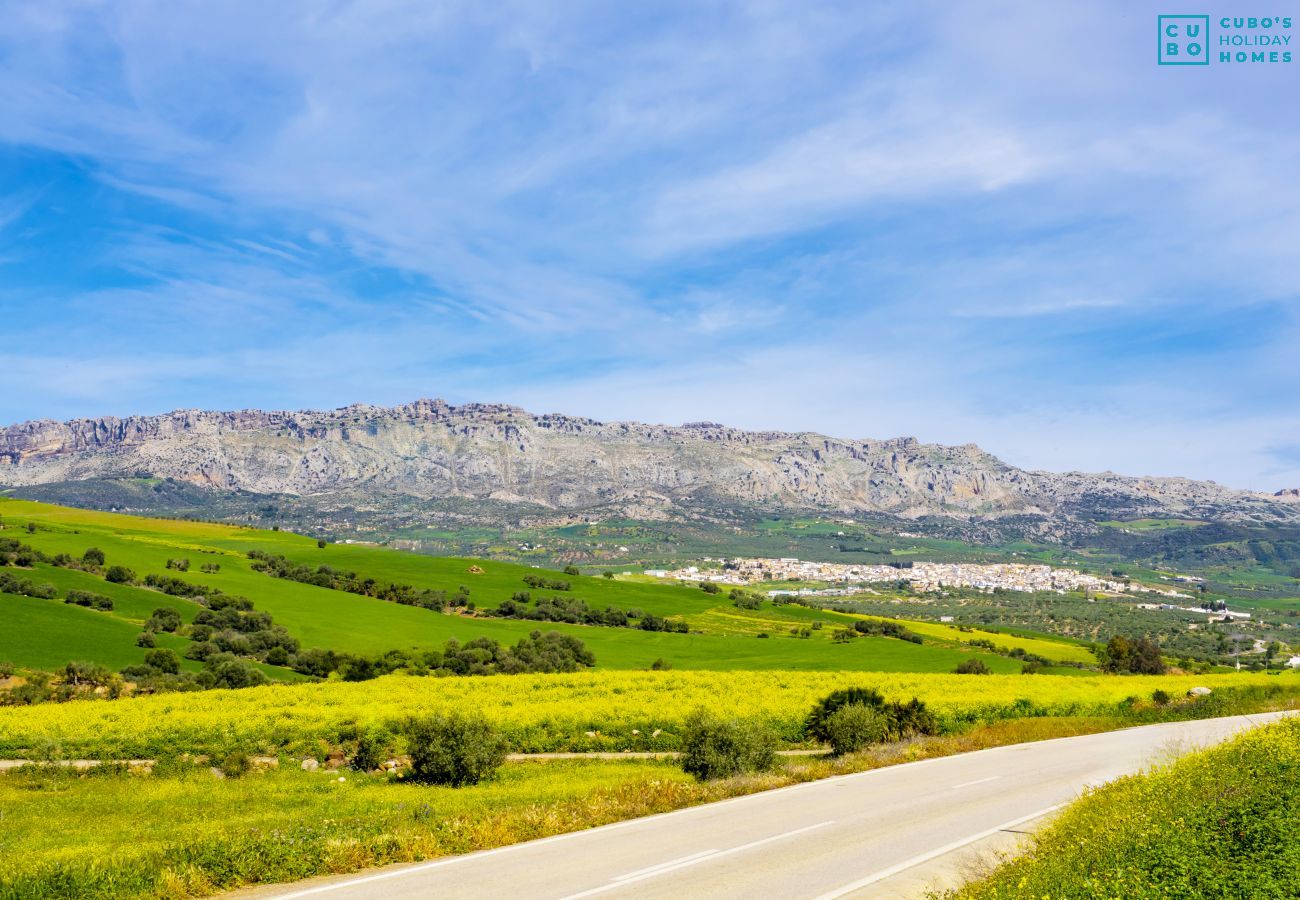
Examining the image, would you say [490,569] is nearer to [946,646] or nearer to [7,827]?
[946,646]

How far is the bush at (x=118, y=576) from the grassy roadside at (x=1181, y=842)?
105168 mm

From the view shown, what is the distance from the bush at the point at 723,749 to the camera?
2611cm

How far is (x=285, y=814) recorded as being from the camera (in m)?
21.4

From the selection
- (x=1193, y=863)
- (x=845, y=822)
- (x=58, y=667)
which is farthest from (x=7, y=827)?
(x=58, y=667)

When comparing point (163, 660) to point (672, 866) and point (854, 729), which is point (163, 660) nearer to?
→ point (854, 729)

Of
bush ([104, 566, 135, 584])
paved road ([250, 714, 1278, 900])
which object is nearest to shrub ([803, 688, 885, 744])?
paved road ([250, 714, 1278, 900])

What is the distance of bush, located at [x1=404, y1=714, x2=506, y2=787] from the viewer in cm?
2808

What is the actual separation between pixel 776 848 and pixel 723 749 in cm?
1067

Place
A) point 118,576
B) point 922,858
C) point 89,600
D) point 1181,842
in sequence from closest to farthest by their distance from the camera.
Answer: point 1181,842, point 922,858, point 89,600, point 118,576

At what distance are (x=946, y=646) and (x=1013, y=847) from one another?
3745 inches

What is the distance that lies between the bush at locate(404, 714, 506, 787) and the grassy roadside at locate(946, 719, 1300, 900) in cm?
1898

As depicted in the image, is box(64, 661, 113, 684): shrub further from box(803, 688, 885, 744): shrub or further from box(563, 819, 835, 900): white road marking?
box(563, 819, 835, 900): white road marking

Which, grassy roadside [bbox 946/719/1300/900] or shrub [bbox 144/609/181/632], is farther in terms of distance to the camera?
shrub [bbox 144/609/181/632]

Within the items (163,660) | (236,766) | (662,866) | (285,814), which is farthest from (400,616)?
(662,866)
